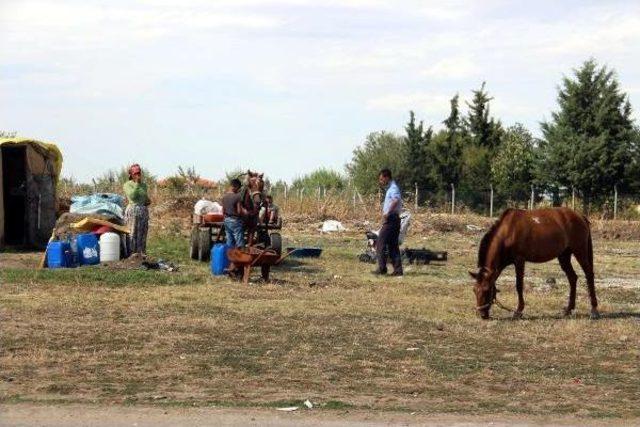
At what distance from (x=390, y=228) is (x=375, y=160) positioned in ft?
166

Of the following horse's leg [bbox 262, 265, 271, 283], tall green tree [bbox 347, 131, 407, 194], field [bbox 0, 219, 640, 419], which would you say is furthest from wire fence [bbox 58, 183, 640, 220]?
field [bbox 0, 219, 640, 419]

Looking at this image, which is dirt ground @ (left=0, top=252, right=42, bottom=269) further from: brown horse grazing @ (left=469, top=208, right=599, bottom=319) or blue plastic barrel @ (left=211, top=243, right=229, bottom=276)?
brown horse grazing @ (left=469, top=208, right=599, bottom=319)

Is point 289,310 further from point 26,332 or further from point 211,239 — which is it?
point 211,239

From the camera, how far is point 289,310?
52.7ft

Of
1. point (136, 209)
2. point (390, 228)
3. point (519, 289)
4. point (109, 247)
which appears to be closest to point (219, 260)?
point (136, 209)

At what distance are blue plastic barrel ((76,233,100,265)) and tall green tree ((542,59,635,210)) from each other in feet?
130

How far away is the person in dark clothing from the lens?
2172 cm

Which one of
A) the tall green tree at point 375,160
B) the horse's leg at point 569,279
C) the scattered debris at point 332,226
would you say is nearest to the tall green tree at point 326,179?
the tall green tree at point 375,160

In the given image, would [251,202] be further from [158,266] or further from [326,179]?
[326,179]

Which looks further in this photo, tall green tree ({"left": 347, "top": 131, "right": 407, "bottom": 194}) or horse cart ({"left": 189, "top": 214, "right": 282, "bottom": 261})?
tall green tree ({"left": 347, "top": 131, "right": 407, "bottom": 194})

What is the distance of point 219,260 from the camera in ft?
68.5

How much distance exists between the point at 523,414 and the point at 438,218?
35.6 metres

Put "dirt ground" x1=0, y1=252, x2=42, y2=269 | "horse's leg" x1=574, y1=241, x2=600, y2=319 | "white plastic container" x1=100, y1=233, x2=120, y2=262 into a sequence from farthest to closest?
"dirt ground" x1=0, y1=252, x2=42, y2=269, "white plastic container" x1=100, y1=233, x2=120, y2=262, "horse's leg" x1=574, y1=241, x2=600, y2=319

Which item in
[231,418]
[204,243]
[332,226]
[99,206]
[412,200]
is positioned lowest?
[231,418]
